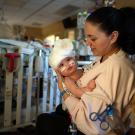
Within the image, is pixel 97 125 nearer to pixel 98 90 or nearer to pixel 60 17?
pixel 98 90

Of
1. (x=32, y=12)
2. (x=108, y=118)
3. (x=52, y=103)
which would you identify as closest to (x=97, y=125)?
(x=108, y=118)

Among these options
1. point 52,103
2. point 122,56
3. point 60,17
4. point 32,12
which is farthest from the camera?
point 60,17

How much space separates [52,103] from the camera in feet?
9.46

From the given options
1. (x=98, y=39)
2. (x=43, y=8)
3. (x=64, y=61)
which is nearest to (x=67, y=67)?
(x=64, y=61)

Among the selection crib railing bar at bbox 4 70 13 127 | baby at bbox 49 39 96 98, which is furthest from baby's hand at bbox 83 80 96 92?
crib railing bar at bbox 4 70 13 127

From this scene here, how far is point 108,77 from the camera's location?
2.67 ft

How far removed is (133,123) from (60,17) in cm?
503

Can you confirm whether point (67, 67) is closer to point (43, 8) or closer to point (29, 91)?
point (29, 91)

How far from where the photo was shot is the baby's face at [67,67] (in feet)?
3.93

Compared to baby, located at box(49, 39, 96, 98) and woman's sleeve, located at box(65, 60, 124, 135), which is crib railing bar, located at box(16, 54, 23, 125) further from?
woman's sleeve, located at box(65, 60, 124, 135)

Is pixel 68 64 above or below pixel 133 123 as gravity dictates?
above

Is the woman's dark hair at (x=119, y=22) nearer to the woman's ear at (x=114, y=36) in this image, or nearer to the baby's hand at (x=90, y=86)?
the woman's ear at (x=114, y=36)

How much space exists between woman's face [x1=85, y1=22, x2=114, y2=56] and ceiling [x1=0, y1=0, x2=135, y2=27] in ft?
10.0

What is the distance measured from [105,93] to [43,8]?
14.1ft
